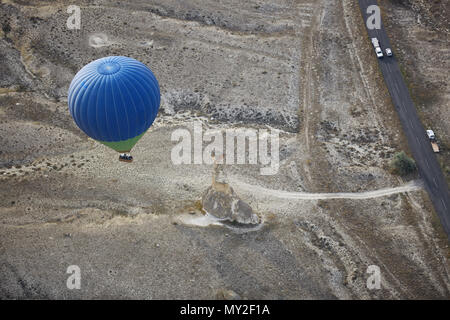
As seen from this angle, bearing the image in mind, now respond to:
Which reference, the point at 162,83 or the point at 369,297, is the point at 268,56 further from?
the point at 369,297

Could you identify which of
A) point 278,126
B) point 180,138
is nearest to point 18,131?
point 180,138

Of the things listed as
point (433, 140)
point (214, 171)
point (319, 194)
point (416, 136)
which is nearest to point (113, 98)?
point (214, 171)

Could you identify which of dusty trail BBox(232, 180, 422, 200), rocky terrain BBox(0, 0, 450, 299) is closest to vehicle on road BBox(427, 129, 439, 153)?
rocky terrain BBox(0, 0, 450, 299)

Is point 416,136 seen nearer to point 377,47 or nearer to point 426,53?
point 377,47

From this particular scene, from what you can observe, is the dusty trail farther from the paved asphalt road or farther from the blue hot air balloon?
Result: the blue hot air balloon

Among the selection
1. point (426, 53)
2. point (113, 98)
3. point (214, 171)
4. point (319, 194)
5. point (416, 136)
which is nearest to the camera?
point (113, 98)

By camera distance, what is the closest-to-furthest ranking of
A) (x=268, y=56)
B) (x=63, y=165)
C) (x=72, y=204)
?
(x=72, y=204)
(x=63, y=165)
(x=268, y=56)
